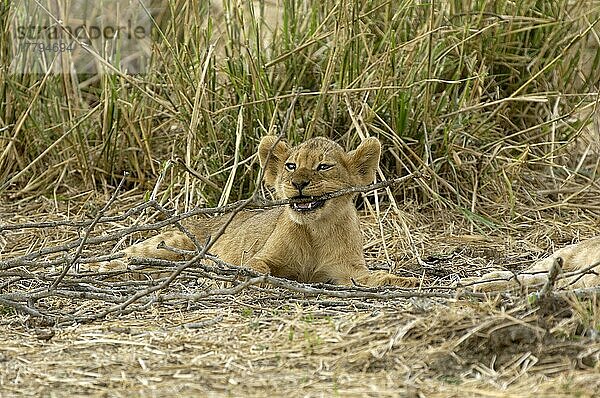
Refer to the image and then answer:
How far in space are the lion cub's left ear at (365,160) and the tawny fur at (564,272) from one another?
83 centimetres

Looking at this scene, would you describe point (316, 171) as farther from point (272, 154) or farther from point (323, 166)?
point (272, 154)

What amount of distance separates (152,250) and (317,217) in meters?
1.21

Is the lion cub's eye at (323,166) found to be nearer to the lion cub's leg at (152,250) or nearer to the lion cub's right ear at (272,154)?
the lion cub's right ear at (272,154)

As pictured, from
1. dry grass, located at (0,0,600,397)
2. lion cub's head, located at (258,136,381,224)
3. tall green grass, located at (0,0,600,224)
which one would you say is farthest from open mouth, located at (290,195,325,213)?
tall green grass, located at (0,0,600,224)

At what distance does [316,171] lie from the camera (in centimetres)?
540

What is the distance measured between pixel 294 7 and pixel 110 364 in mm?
3929

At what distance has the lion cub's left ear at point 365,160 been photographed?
18.3ft

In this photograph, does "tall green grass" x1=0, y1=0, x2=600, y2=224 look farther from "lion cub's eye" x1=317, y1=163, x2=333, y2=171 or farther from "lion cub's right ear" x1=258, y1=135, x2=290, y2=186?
"lion cub's eye" x1=317, y1=163, x2=333, y2=171

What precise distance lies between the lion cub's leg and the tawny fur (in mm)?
1847

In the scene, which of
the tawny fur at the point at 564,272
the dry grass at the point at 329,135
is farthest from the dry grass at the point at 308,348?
the tawny fur at the point at 564,272

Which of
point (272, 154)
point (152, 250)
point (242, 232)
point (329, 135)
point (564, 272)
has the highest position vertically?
point (272, 154)

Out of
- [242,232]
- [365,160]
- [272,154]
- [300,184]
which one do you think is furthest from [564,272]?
[242,232]

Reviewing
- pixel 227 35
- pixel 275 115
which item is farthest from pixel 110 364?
pixel 227 35

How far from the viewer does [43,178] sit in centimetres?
741
